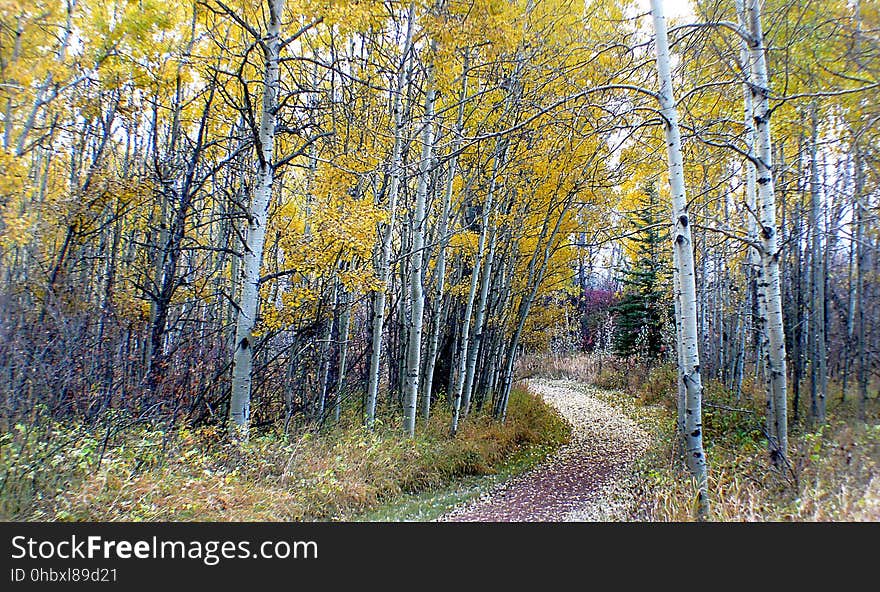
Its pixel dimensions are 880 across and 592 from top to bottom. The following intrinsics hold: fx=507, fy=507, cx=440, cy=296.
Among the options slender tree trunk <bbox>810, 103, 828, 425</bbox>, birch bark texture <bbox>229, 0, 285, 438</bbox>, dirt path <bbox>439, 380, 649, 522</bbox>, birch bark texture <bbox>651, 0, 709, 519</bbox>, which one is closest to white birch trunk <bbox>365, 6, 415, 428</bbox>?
birch bark texture <bbox>229, 0, 285, 438</bbox>

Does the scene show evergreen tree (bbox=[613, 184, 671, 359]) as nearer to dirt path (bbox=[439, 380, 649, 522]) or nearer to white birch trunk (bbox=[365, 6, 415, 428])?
dirt path (bbox=[439, 380, 649, 522])

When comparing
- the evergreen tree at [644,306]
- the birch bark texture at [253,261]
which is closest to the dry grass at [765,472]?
the birch bark texture at [253,261]

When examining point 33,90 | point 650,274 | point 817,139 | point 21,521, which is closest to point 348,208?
point 33,90

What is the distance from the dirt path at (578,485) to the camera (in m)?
6.44

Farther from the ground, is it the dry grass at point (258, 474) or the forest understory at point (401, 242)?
the forest understory at point (401, 242)

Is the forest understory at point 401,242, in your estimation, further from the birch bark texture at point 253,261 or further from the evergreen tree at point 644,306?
the evergreen tree at point 644,306

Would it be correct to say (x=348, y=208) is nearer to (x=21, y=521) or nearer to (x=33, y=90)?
(x=33, y=90)

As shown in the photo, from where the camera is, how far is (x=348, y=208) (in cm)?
755

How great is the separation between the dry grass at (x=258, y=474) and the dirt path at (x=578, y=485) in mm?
1021

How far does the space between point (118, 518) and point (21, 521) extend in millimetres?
636

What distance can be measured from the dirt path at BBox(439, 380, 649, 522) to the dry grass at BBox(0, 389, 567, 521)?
102cm

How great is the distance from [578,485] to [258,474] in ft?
16.3

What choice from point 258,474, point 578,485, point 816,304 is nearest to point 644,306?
point 816,304

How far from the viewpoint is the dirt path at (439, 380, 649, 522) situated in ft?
21.1
